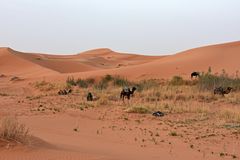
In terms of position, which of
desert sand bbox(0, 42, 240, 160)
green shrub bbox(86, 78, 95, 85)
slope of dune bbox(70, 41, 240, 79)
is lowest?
desert sand bbox(0, 42, 240, 160)

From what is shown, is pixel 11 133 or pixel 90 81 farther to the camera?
pixel 90 81

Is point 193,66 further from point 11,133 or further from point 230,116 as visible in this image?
point 11,133

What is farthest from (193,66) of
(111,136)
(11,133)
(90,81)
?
(11,133)

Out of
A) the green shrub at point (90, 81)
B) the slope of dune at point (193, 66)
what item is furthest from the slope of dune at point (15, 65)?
the green shrub at point (90, 81)

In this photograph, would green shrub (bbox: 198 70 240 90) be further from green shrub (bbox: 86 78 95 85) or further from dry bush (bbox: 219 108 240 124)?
green shrub (bbox: 86 78 95 85)

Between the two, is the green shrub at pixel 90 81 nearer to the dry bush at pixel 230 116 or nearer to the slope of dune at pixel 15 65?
the slope of dune at pixel 15 65

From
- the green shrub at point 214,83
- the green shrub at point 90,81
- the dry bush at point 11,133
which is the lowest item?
the dry bush at point 11,133

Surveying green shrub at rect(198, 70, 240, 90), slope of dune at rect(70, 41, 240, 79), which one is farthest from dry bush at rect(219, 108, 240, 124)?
slope of dune at rect(70, 41, 240, 79)

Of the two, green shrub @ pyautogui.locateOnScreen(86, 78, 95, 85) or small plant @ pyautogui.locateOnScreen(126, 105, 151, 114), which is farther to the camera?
green shrub @ pyautogui.locateOnScreen(86, 78, 95, 85)

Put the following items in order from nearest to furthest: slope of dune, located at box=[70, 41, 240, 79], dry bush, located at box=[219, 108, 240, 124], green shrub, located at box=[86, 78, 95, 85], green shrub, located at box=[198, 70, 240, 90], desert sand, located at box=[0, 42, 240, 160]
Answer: desert sand, located at box=[0, 42, 240, 160] < dry bush, located at box=[219, 108, 240, 124] < green shrub, located at box=[198, 70, 240, 90] < green shrub, located at box=[86, 78, 95, 85] < slope of dune, located at box=[70, 41, 240, 79]

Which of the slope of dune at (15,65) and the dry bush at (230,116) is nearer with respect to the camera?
the dry bush at (230,116)

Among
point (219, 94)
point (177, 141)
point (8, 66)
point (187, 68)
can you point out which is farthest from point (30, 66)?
point (177, 141)

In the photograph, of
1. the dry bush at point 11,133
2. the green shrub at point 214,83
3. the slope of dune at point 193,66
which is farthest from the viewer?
the slope of dune at point 193,66

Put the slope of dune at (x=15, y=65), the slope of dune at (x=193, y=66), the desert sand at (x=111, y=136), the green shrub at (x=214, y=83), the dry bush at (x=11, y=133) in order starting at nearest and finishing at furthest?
the dry bush at (x=11, y=133) → the desert sand at (x=111, y=136) → the green shrub at (x=214, y=83) → the slope of dune at (x=193, y=66) → the slope of dune at (x=15, y=65)
